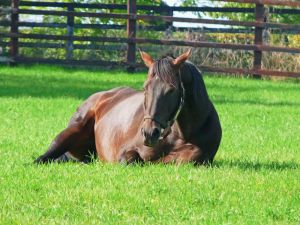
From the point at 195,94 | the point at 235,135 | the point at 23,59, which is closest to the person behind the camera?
the point at 195,94

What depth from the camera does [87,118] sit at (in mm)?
9578

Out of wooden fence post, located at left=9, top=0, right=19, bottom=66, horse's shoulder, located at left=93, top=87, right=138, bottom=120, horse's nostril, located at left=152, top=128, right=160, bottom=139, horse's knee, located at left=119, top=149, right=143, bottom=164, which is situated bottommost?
wooden fence post, located at left=9, top=0, right=19, bottom=66

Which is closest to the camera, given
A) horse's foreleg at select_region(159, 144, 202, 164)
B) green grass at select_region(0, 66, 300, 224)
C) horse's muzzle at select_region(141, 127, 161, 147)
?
green grass at select_region(0, 66, 300, 224)

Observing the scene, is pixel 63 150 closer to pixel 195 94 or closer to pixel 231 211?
pixel 195 94

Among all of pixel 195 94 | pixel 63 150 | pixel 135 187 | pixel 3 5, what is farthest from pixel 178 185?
pixel 3 5

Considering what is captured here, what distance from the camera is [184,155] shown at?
330 inches

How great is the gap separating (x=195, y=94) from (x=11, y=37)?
51.6 ft

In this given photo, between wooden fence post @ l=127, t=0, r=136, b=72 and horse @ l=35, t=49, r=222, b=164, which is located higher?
horse @ l=35, t=49, r=222, b=164

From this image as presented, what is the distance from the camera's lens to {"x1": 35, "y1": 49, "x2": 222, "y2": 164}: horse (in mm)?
7875

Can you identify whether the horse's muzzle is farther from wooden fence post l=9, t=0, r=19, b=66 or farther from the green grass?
wooden fence post l=9, t=0, r=19, b=66

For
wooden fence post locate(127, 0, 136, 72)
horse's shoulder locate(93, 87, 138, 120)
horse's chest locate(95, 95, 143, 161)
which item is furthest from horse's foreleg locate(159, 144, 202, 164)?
wooden fence post locate(127, 0, 136, 72)

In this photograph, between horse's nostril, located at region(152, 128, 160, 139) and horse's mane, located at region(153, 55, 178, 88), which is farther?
horse's mane, located at region(153, 55, 178, 88)

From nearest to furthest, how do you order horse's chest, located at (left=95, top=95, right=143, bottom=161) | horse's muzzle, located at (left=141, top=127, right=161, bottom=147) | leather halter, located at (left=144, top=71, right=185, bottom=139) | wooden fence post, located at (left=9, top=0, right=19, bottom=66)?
horse's muzzle, located at (left=141, top=127, right=161, bottom=147)
leather halter, located at (left=144, top=71, right=185, bottom=139)
horse's chest, located at (left=95, top=95, right=143, bottom=161)
wooden fence post, located at (left=9, top=0, right=19, bottom=66)

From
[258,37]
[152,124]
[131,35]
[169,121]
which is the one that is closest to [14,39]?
[131,35]
